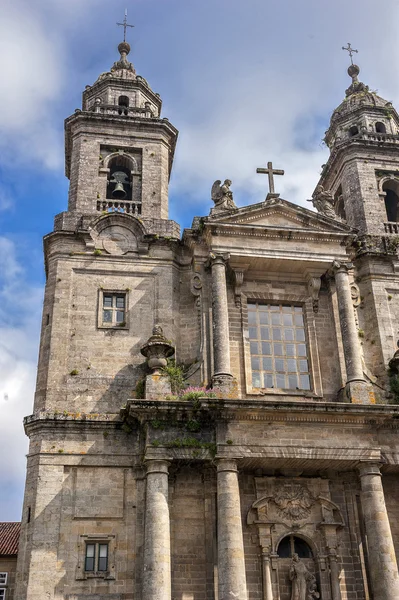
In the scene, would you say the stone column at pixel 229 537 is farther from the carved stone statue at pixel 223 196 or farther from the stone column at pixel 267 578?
the carved stone statue at pixel 223 196

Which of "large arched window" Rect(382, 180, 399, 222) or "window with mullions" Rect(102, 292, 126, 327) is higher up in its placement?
"large arched window" Rect(382, 180, 399, 222)

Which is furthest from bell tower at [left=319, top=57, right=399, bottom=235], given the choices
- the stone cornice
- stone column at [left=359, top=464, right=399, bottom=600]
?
stone column at [left=359, top=464, right=399, bottom=600]

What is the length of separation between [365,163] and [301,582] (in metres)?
14.8

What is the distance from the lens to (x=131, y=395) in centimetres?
1811

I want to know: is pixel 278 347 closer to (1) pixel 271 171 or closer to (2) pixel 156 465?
(2) pixel 156 465

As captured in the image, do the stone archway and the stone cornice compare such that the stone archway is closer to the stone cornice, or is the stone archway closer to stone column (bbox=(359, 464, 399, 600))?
stone column (bbox=(359, 464, 399, 600))

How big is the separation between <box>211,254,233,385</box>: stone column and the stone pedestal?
318 cm

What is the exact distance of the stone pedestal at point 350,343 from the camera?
58.8 ft

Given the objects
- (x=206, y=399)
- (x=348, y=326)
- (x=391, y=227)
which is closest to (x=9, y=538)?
(x=206, y=399)

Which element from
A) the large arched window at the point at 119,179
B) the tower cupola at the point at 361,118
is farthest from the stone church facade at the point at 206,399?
the tower cupola at the point at 361,118

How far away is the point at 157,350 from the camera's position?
17922 mm

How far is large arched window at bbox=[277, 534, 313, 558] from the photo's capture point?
1692 cm

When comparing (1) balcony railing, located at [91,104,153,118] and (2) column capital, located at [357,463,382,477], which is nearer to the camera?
(2) column capital, located at [357,463,382,477]

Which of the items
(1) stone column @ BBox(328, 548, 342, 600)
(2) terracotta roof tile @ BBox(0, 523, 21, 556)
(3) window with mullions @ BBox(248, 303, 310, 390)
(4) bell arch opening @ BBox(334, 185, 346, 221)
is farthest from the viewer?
(4) bell arch opening @ BBox(334, 185, 346, 221)
